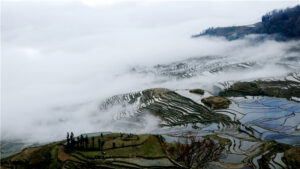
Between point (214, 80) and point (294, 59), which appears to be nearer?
point (214, 80)

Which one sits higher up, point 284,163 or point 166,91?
point 166,91

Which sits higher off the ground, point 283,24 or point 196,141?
point 283,24

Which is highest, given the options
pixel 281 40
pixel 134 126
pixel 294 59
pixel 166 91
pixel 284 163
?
pixel 281 40

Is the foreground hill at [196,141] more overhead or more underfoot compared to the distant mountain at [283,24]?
more underfoot

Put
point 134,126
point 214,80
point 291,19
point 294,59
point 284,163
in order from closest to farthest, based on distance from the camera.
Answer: point 284,163 → point 134,126 → point 214,80 → point 294,59 → point 291,19

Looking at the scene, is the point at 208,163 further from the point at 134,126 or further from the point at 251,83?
the point at 251,83

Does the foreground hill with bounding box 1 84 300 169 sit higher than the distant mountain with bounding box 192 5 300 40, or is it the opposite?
the distant mountain with bounding box 192 5 300 40

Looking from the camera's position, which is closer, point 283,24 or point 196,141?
point 196,141

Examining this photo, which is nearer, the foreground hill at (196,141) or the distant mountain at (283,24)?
the foreground hill at (196,141)

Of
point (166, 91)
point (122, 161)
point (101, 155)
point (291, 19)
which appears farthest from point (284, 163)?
point (291, 19)

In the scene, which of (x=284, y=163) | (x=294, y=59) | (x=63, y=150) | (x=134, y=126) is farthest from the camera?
(x=294, y=59)

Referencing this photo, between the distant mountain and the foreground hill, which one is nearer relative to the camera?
the foreground hill
